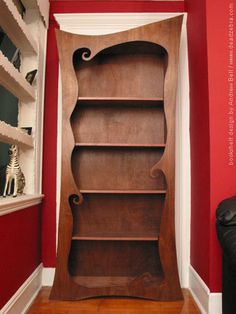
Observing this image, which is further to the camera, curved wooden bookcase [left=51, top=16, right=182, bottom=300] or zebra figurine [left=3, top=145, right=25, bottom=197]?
curved wooden bookcase [left=51, top=16, right=182, bottom=300]

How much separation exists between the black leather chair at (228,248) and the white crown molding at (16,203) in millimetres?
1118

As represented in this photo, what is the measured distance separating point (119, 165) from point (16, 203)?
93cm

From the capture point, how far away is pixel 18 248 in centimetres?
190

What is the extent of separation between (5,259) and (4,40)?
1496 mm

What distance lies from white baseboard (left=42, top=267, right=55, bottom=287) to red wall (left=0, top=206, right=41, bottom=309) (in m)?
0.11

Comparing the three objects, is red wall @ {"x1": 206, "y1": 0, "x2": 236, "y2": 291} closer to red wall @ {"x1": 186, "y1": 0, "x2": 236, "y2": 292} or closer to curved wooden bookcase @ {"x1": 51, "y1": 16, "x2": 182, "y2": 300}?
red wall @ {"x1": 186, "y1": 0, "x2": 236, "y2": 292}

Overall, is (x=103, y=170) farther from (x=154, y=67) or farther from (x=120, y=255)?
(x=154, y=67)

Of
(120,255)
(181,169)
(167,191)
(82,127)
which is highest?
(82,127)

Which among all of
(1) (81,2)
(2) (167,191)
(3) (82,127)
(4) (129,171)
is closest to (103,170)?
(4) (129,171)

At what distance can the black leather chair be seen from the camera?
1.51m

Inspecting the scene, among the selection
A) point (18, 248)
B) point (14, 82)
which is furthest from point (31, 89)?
point (18, 248)

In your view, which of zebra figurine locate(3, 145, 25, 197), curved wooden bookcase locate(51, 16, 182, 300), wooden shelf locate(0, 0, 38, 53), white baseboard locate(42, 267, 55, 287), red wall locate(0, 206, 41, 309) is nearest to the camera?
red wall locate(0, 206, 41, 309)

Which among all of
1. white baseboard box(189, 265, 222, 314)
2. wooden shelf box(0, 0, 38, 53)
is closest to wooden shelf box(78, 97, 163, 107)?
wooden shelf box(0, 0, 38, 53)

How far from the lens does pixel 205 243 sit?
200 cm
